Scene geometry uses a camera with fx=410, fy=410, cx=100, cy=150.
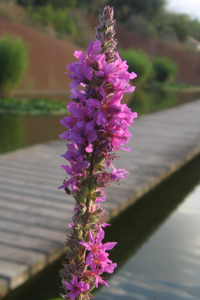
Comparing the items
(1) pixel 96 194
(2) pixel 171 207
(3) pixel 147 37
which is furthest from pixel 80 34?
(1) pixel 96 194

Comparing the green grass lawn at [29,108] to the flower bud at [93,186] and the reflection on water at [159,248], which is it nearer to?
the reflection on water at [159,248]

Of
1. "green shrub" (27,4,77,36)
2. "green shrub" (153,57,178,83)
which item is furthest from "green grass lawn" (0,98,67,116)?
"green shrub" (153,57,178,83)

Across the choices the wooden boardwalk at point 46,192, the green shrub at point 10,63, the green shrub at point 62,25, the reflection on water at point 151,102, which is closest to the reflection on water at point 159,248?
the wooden boardwalk at point 46,192

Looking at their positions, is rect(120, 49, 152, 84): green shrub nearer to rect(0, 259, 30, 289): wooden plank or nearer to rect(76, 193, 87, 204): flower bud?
rect(0, 259, 30, 289): wooden plank

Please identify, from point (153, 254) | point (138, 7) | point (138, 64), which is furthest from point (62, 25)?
point (153, 254)

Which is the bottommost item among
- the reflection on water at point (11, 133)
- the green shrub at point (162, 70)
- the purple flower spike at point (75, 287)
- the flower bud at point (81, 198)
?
the purple flower spike at point (75, 287)

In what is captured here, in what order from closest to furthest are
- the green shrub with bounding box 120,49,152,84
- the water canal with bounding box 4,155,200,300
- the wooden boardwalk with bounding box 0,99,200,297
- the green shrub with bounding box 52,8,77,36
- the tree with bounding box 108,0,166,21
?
the wooden boardwalk with bounding box 0,99,200,297 → the water canal with bounding box 4,155,200,300 → the green shrub with bounding box 120,49,152,84 → the green shrub with bounding box 52,8,77,36 → the tree with bounding box 108,0,166,21
